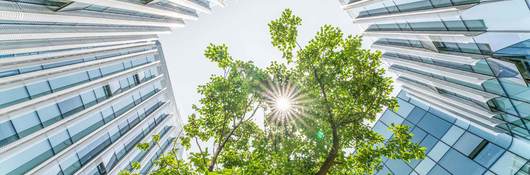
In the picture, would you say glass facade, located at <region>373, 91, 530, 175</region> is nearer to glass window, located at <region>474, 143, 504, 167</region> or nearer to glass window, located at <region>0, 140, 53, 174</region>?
glass window, located at <region>474, 143, 504, 167</region>

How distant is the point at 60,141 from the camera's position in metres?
21.7

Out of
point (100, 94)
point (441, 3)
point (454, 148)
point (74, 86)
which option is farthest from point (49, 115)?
point (454, 148)

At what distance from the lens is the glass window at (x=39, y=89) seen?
64.3 feet

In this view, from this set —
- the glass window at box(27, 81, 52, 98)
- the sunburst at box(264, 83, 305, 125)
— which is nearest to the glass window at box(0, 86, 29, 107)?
the glass window at box(27, 81, 52, 98)

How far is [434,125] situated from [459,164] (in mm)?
4571

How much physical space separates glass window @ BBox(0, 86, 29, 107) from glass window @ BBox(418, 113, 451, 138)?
27.5 metres

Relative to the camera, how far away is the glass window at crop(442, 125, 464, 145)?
2298cm

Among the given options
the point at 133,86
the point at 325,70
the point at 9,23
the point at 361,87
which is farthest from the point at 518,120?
the point at 133,86

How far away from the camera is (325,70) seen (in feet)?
48.3

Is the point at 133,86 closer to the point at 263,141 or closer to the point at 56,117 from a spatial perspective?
the point at 56,117

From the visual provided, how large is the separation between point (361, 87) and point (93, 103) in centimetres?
2161

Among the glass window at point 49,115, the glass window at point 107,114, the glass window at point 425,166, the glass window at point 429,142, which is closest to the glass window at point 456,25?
the glass window at point 429,142

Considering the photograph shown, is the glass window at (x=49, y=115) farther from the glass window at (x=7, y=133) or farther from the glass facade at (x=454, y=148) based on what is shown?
the glass facade at (x=454, y=148)

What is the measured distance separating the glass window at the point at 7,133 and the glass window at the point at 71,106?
4.65 metres
